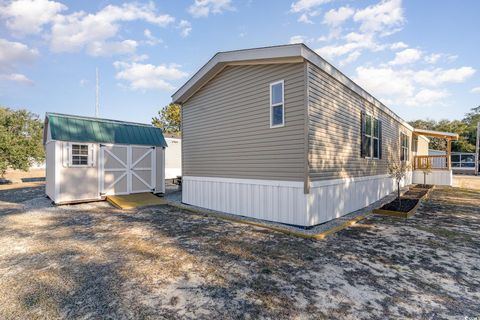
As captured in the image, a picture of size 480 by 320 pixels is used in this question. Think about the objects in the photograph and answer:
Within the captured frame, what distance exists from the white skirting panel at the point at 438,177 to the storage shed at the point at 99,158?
18.3m

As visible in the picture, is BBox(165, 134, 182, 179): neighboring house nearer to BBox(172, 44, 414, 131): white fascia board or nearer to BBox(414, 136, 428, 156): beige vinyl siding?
BBox(172, 44, 414, 131): white fascia board

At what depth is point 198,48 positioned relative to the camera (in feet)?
42.2

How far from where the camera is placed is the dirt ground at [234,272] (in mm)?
2832

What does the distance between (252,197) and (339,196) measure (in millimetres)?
2805

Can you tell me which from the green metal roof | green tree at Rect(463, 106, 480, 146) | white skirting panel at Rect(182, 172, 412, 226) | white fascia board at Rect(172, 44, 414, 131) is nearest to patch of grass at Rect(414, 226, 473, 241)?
white skirting panel at Rect(182, 172, 412, 226)

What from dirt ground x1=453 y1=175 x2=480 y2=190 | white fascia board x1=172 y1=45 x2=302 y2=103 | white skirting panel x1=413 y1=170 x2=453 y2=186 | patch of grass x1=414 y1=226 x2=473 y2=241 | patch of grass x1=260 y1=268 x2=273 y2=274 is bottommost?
patch of grass x1=414 y1=226 x2=473 y2=241

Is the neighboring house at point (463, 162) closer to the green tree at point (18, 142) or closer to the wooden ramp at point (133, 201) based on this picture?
the wooden ramp at point (133, 201)

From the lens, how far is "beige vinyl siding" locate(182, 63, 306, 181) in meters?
6.25

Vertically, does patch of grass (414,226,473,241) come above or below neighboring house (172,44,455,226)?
below

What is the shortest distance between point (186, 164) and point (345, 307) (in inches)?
322

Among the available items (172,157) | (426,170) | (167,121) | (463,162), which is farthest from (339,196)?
(463,162)

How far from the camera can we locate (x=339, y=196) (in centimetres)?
739

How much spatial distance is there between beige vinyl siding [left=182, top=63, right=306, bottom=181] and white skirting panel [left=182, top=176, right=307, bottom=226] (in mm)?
261

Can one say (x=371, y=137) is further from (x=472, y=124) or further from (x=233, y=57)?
(x=472, y=124)
